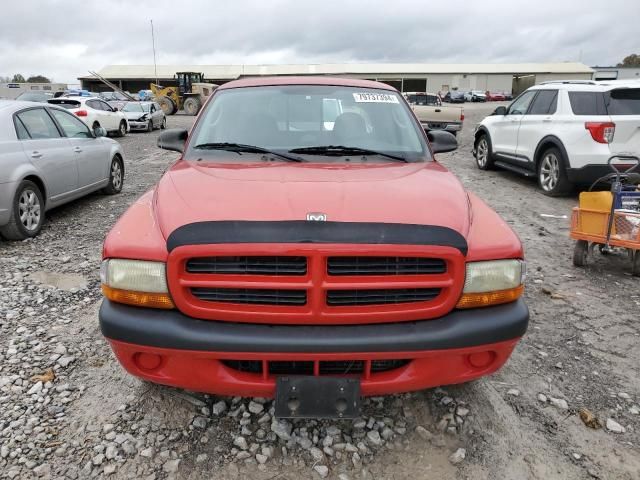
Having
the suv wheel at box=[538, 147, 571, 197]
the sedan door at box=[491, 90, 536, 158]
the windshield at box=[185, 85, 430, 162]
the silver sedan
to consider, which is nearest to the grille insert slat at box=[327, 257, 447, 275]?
the windshield at box=[185, 85, 430, 162]

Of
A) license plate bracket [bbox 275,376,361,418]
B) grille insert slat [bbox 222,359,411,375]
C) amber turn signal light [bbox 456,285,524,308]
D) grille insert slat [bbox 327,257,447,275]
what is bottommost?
license plate bracket [bbox 275,376,361,418]

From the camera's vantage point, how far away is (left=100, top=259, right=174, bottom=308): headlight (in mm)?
2219

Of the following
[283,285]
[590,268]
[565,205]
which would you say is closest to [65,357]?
[283,285]

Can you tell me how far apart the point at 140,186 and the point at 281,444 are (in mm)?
7853

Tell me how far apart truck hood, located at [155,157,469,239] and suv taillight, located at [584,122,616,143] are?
5.65 metres

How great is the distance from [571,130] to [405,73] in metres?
65.9

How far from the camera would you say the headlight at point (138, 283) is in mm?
2219

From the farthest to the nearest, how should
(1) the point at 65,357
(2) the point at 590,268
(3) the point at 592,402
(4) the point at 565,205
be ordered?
(4) the point at 565,205 < (2) the point at 590,268 < (1) the point at 65,357 < (3) the point at 592,402

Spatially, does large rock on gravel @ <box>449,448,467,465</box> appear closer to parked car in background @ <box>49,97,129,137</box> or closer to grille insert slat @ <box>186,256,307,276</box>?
grille insert slat @ <box>186,256,307,276</box>

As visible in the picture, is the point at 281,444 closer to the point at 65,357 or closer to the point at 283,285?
the point at 283,285

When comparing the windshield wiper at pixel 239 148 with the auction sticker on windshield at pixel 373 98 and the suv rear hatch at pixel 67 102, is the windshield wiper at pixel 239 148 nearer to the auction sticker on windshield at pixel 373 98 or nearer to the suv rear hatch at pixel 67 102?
the auction sticker on windshield at pixel 373 98

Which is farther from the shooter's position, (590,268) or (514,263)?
(590,268)

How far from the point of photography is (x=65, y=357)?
3332mm

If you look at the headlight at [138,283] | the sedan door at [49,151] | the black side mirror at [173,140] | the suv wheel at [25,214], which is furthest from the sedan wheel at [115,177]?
the headlight at [138,283]
